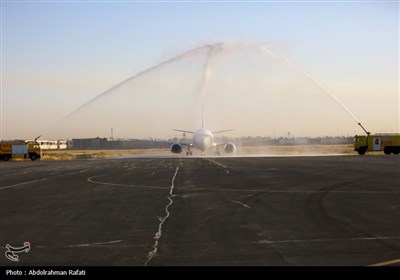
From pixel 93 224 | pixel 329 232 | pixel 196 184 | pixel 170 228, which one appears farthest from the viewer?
pixel 196 184

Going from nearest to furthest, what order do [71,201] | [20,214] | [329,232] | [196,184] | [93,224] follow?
[329,232], [93,224], [20,214], [71,201], [196,184]

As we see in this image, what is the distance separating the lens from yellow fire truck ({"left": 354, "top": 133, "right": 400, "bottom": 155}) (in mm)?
71375

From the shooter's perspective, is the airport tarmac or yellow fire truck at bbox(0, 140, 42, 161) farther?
yellow fire truck at bbox(0, 140, 42, 161)

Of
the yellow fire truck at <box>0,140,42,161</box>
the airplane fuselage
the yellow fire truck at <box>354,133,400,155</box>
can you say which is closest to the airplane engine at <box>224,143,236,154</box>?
the airplane fuselage

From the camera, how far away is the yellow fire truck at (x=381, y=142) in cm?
7138

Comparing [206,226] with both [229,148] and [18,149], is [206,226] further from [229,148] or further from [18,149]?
[18,149]

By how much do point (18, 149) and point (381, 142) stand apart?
59.7 m

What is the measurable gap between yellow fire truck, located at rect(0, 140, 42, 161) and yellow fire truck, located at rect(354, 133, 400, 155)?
54995mm

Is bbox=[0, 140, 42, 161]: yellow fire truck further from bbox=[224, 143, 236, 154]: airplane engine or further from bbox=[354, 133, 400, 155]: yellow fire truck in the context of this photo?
bbox=[354, 133, 400, 155]: yellow fire truck

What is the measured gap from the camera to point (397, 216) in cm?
1592
